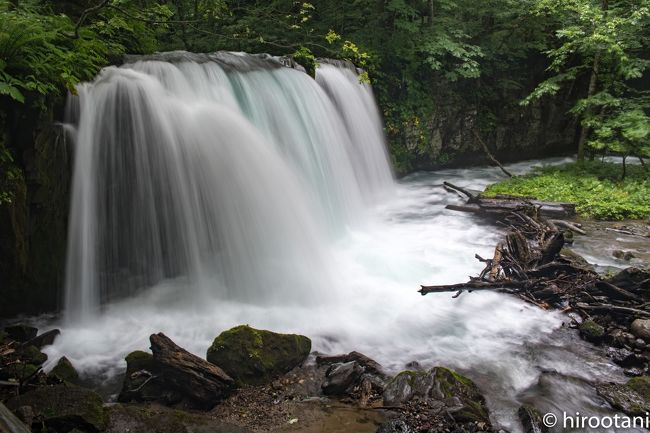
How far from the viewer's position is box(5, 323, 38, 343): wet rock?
4.76 m

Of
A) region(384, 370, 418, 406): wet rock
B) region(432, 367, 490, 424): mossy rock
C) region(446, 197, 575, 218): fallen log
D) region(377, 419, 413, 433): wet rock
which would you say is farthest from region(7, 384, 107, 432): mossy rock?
region(446, 197, 575, 218): fallen log

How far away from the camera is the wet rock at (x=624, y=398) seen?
12.6ft

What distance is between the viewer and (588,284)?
232 inches

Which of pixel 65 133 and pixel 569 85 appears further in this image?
pixel 569 85

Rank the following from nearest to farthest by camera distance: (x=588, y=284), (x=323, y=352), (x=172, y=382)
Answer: (x=172, y=382)
(x=323, y=352)
(x=588, y=284)

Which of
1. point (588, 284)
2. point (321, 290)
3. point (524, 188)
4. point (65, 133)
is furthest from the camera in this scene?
point (524, 188)

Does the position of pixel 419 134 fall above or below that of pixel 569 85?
below

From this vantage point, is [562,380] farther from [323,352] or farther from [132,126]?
[132,126]

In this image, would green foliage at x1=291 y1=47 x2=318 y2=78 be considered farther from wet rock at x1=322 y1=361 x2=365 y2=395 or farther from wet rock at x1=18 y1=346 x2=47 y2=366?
wet rock at x1=18 y1=346 x2=47 y2=366

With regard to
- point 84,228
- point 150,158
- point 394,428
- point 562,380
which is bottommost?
point 562,380

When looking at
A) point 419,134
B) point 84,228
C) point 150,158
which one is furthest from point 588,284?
point 419,134

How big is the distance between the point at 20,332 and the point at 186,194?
104 inches

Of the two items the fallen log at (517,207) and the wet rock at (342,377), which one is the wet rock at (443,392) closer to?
the wet rock at (342,377)

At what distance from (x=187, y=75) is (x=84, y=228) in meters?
3.23
